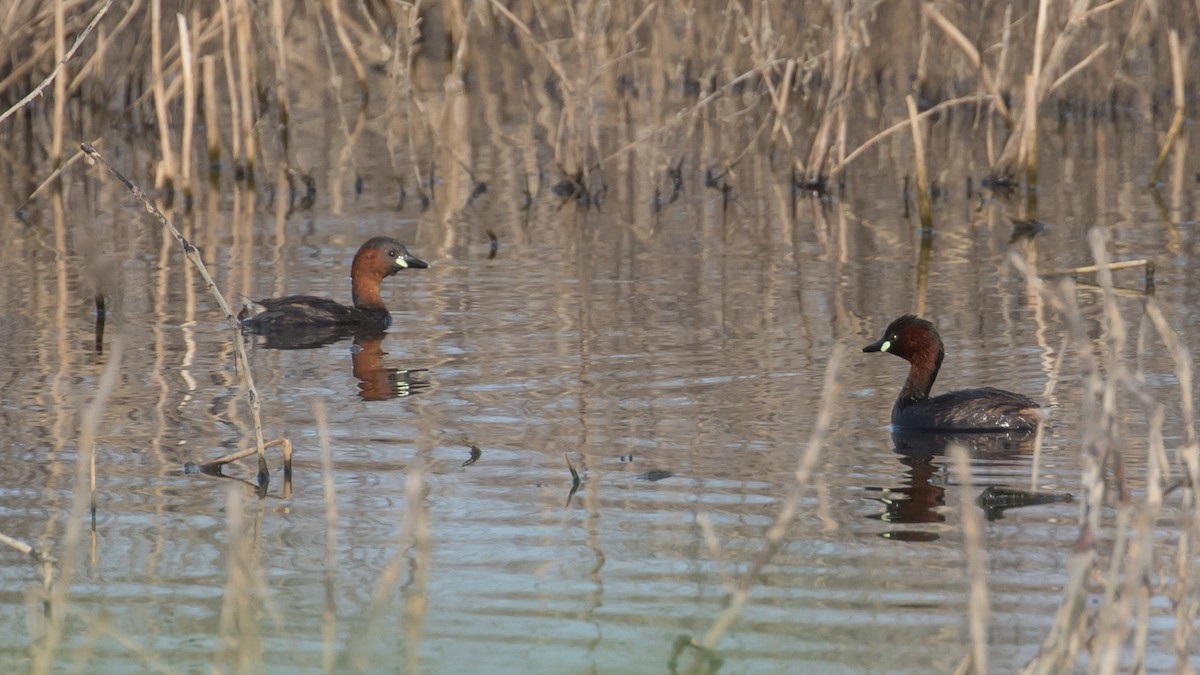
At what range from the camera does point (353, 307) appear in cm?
977

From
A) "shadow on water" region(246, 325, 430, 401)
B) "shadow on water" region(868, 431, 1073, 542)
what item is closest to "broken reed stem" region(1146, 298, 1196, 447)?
"shadow on water" region(868, 431, 1073, 542)

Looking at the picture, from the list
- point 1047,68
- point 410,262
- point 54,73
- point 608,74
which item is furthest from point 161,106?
point 54,73

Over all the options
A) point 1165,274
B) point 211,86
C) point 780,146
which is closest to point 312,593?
point 1165,274

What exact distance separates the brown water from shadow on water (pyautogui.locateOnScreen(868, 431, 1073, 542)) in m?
0.04

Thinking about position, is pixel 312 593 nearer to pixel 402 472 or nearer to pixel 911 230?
pixel 402 472

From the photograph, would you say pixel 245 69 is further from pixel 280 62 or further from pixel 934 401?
pixel 934 401

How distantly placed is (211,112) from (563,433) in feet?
25.6

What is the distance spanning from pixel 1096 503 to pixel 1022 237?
29.2 ft

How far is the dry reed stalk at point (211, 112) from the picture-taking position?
13688mm

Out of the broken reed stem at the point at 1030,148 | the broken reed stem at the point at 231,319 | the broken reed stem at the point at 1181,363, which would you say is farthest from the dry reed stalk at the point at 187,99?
the broken reed stem at the point at 1181,363

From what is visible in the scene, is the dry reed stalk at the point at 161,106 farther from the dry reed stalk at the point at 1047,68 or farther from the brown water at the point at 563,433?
the dry reed stalk at the point at 1047,68

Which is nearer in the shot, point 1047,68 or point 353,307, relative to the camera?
point 353,307

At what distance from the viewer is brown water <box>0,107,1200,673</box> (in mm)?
4824

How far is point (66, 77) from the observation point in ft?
45.4
